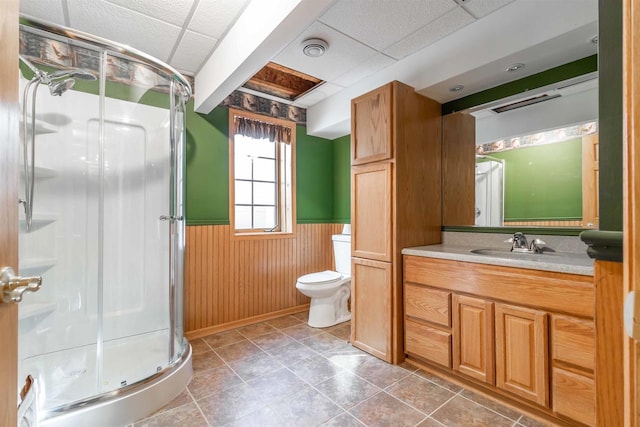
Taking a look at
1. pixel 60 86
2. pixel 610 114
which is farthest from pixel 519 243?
pixel 60 86

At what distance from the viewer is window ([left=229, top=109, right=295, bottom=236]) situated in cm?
302

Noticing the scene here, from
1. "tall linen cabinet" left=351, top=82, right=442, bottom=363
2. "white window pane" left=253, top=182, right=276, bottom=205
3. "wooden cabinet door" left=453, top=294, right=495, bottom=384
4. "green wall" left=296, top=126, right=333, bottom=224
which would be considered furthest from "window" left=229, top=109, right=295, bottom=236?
"wooden cabinet door" left=453, top=294, right=495, bottom=384

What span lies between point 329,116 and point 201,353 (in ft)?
8.30

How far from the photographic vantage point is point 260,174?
3303mm

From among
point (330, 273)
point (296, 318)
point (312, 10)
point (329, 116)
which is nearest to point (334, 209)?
point (330, 273)

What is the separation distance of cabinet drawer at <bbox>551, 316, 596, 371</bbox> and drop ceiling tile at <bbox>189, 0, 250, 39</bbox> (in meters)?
2.47

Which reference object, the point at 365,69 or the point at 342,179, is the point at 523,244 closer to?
the point at 365,69

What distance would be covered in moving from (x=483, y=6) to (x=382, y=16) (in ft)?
2.01

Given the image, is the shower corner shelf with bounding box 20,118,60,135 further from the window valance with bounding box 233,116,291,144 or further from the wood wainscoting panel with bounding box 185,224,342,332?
the window valance with bounding box 233,116,291,144

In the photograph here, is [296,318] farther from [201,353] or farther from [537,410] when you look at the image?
[537,410]

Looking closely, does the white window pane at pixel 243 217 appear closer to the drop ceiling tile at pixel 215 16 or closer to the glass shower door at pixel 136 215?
the glass shower door at pixel 136 215

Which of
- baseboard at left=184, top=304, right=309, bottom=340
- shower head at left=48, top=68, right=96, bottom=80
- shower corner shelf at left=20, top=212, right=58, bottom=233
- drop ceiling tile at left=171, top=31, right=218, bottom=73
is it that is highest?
drop ceiling tile at left=171, top=31, right=218, bottom=73

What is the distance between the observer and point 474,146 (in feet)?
7.85

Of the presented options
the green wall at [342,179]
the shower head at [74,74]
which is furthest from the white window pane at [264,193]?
the shower head at [74,74]
